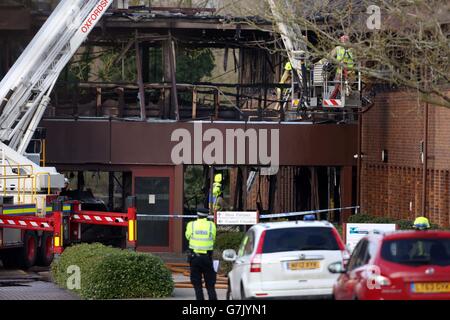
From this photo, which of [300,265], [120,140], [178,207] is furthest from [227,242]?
[300,265]

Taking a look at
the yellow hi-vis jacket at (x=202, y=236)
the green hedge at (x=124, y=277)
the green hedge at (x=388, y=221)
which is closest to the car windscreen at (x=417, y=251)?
the yellow hi-vis jacket at (x=202, y=236)

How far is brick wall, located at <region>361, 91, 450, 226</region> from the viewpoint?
95.0ft

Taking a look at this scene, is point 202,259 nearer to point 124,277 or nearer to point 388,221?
point 124,277

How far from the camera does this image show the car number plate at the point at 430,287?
14.9m

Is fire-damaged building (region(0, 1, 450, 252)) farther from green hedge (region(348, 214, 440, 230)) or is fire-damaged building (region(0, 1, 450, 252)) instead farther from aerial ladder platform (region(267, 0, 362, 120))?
green hedge (region(348, 214, 440, 230))

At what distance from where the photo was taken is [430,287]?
14.9 m

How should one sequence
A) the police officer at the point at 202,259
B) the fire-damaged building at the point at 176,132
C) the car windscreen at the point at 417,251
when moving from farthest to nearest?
the fire-damaged building at the point at 176,132
the police officer at the point at 202,259
the car windscreen at the point at 417,251

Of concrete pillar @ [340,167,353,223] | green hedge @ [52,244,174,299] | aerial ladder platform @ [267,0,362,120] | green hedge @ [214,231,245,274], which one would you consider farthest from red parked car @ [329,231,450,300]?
concrete pillar @ [340,167,353,223]

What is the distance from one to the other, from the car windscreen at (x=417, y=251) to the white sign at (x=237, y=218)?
12.9m

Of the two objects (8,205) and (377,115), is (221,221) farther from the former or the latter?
(377,115)

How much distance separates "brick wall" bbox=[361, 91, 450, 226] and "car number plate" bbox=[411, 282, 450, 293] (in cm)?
1288

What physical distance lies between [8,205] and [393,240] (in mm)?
14315

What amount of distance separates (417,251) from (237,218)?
13321mm

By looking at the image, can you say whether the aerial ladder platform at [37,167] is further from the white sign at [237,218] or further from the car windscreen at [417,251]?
the car windscreen at [417,251]
